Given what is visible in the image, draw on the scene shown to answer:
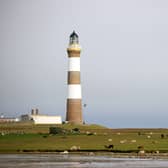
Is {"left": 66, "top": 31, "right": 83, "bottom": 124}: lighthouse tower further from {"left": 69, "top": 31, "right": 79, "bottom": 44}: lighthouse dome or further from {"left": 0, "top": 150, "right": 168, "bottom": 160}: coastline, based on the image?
{"left": 0, "top": 150, "right": 168, "bottom": 160}: coastline

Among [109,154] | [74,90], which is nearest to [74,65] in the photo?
[74,90]

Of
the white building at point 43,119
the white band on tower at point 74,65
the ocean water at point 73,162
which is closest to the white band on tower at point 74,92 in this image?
the white band on tower at point 74,65

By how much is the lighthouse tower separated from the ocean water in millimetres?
38234

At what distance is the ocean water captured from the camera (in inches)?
1718

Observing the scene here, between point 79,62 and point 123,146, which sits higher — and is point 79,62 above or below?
above

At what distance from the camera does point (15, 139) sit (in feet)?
230

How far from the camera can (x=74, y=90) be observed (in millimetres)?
91188

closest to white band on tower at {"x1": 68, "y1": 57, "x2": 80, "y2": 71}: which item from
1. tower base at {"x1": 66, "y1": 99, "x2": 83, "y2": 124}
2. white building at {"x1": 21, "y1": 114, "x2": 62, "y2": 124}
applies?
tower base at {"x1": 66, "y1": 99, "x2": 83, "y2": 124}

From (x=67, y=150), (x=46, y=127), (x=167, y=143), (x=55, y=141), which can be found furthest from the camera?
(x=46, y=127)

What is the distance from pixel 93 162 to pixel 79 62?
47.5 metres

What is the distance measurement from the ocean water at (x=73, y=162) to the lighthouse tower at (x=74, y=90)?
3823 cm

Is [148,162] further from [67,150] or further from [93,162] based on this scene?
[67,150]

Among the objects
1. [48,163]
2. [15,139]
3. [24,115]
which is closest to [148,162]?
[48,163]

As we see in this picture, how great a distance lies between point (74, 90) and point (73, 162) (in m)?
45.0
